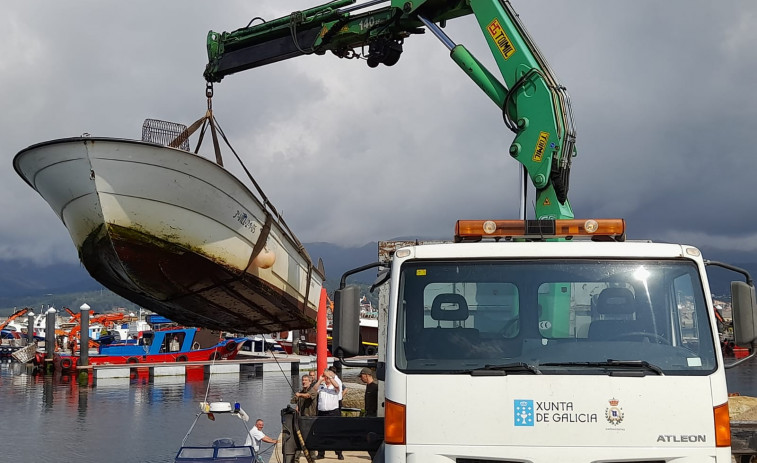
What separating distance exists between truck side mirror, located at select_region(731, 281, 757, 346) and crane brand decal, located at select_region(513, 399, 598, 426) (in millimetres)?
1121

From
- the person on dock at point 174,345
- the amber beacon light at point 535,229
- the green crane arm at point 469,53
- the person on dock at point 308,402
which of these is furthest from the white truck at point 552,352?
the person on dock at point 174,345

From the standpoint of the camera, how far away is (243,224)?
1057 cm

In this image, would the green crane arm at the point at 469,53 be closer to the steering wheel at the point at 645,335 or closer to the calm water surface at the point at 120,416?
the steering wheel at the point at 645,335

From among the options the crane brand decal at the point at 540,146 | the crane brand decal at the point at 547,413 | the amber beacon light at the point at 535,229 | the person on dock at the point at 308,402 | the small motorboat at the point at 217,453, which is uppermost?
the crane brand decal at the point at 540,146

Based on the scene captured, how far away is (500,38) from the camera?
8859mm

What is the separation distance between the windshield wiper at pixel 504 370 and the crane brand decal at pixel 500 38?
5.38 m

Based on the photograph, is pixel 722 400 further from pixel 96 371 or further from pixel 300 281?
pixel 96 371

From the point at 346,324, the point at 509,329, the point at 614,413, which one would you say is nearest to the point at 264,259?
the point at 346,324

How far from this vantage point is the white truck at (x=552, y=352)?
408cm

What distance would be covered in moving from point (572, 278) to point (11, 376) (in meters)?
44.3

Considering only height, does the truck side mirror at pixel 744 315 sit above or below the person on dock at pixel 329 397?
above

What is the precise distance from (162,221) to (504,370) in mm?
6691

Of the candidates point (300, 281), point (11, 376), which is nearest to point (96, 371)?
point (11, 376)

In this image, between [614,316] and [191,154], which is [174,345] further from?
[614,316]
